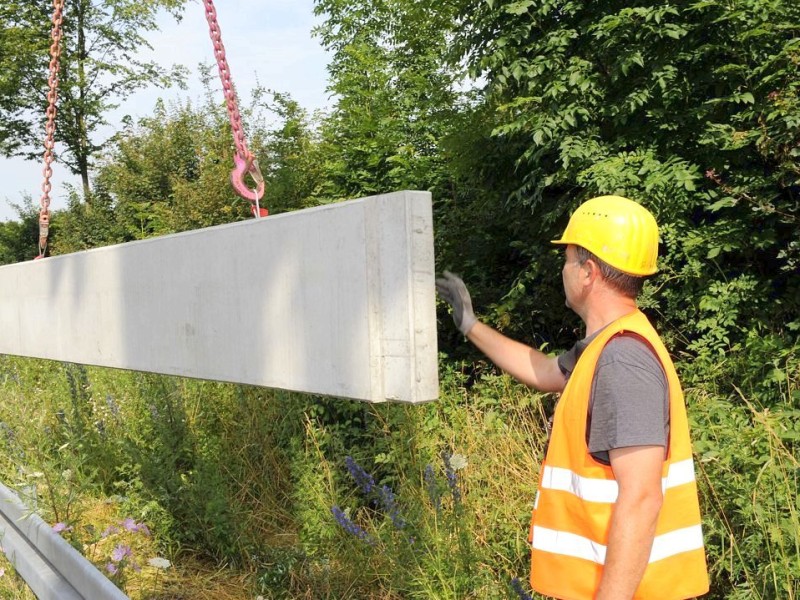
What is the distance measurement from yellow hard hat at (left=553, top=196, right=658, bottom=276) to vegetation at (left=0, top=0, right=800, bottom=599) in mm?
1577

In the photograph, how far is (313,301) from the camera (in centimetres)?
215

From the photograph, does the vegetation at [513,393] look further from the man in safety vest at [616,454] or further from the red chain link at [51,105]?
the red chain link at [51,105]

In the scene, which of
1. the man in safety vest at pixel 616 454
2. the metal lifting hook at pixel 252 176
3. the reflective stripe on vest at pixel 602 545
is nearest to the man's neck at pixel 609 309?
the man in safety vest at pixel 616 454

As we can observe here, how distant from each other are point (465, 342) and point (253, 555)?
10.2 ft

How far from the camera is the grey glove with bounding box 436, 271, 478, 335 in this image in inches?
121

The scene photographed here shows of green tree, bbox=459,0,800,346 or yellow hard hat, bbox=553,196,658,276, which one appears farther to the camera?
green tree, bbox=459,0,800,346

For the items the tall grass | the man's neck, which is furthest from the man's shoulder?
the tall grass

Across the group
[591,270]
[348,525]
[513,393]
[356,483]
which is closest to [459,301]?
[591,270]

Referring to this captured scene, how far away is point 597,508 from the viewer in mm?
2121

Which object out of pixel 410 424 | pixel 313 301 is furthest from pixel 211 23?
pixel 410 424

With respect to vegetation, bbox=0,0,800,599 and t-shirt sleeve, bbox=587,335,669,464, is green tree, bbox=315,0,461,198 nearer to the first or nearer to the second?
vegetation, bbox=0,0,800,599

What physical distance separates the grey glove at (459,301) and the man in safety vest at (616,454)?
26.2 inches

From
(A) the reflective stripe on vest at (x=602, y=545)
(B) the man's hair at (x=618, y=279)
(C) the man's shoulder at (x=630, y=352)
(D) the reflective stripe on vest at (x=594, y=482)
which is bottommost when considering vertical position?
(A) the reflective stripe on vest at (x=602, y=545)

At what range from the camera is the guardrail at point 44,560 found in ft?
10.0
